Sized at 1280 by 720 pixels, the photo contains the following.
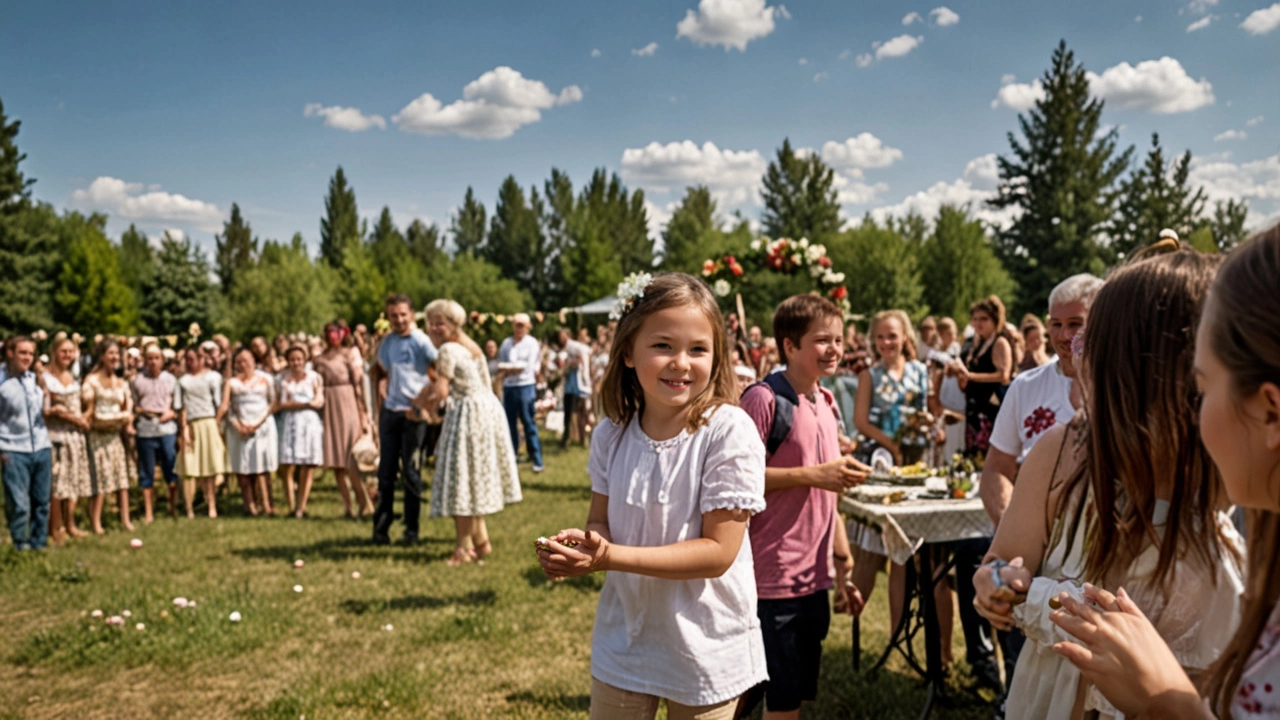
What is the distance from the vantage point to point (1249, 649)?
4.09 ft

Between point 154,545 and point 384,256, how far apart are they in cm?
6799

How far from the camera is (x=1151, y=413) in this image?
156cm

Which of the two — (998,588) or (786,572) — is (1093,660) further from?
(786,572)

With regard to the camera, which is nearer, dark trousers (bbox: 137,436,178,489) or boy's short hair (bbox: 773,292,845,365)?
boy's short hair (bbox: 773,292,845,365)

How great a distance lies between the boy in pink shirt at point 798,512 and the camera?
319 centimetres

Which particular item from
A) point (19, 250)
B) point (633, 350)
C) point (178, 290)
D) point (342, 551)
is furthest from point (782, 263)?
point (178, 290)

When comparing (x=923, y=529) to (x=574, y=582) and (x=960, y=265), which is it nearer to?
(x=574, y=582)

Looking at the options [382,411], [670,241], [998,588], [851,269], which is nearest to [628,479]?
[998,588]

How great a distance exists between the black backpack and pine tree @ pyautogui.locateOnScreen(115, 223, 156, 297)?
60.6 metres

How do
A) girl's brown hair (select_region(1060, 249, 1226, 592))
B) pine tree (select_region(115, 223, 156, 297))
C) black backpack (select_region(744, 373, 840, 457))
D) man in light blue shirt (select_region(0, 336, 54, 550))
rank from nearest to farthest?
girl's brown hair (select_region(1060, 249, 1226, 592)) < black backpack (select_region(744, 373, 840, 457)) < man in light blue shirt (select_region(0, 336, 54, 550)) < pine tree (select_region(115, 223, 156, 297))

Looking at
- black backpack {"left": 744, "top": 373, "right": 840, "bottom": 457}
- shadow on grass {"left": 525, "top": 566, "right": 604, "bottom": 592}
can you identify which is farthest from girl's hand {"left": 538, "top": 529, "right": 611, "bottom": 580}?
shadow on grass {"left": 525, "top": 566, "right": 604, "bottom": 592}

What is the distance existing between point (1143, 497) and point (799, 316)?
1.99 m

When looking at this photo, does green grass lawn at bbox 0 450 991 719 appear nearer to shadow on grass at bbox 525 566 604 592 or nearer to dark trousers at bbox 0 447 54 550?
shadow on grass at bbox 525 566 604 592

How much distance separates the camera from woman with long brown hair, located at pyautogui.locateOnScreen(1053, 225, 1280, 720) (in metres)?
1.09
